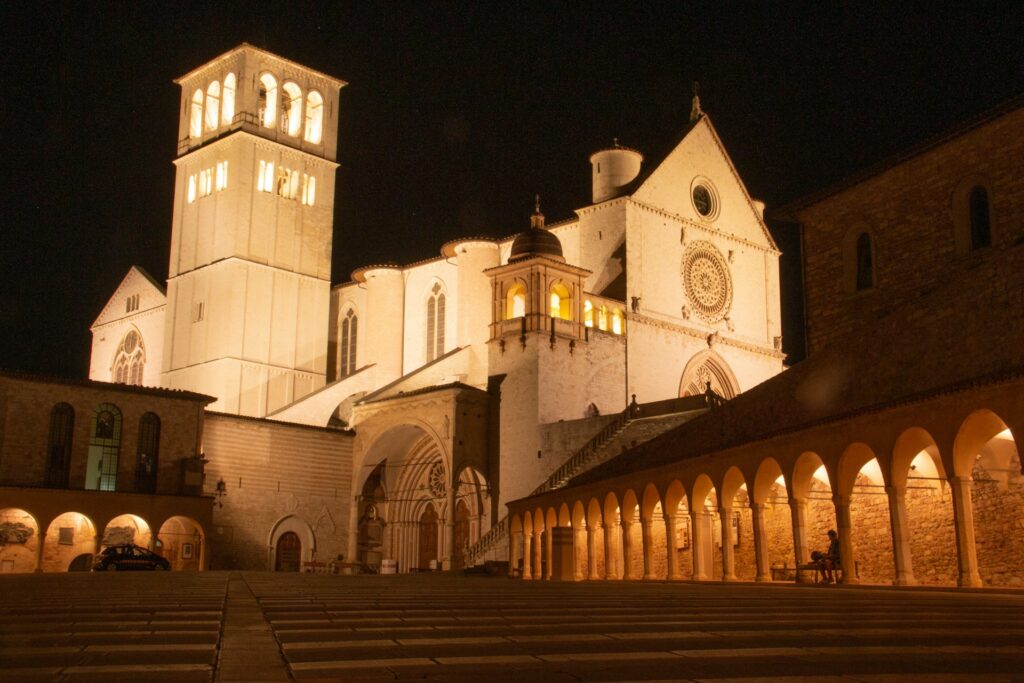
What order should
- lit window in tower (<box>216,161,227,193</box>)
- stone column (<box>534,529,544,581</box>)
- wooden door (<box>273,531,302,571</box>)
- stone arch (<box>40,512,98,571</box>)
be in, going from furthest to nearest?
lit window in tower (<box>216,161,227,193</box>) < wooden door (<box>273,531,302,571</box>) < stone arch (<box>40,512,98,571</box>) < stone column (<box>534,529,544,581</box>)

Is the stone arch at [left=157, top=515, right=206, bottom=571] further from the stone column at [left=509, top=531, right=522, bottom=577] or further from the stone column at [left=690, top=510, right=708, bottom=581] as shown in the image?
the stone column at [left=690, top=510, right=708, bottom=581]

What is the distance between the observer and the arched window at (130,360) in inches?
2314

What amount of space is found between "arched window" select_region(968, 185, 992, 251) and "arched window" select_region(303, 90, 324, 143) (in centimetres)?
4005

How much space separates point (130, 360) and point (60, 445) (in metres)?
25.7

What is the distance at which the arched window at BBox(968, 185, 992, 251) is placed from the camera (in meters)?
23.3

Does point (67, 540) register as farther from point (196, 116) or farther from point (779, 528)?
point (196, 116)

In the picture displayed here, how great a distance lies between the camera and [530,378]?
3844 cm

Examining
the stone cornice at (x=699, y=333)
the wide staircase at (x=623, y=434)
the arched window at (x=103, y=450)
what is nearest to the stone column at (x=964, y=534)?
the wide staircase at (x=623, y=434)

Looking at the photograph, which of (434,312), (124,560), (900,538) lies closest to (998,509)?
(900,538)

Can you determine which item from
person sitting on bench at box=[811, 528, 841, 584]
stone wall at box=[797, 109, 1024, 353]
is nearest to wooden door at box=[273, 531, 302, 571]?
stone wall at box=[797, 109, 1024, 353]

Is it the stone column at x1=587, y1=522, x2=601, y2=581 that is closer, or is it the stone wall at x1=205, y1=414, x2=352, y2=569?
the stone column at x1=587, y1=522, x2=601, y2=581

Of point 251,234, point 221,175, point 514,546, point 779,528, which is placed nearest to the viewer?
point 779,528

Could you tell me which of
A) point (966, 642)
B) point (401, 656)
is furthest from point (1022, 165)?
point (401, 656)

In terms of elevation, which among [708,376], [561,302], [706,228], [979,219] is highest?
[706,228]
